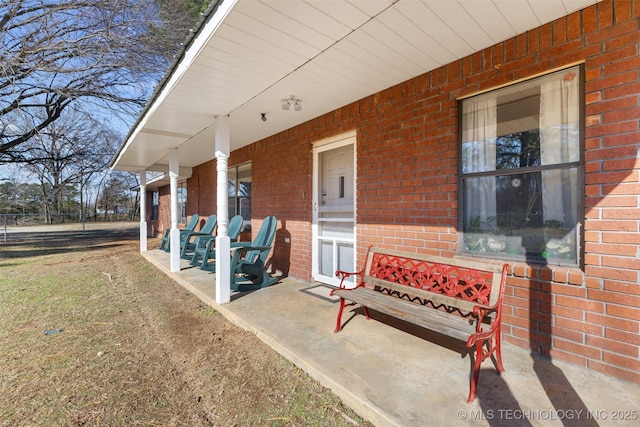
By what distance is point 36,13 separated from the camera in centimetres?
737

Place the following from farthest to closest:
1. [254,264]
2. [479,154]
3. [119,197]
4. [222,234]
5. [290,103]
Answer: [119,197], [254,264], [222,234], [290,103], [479,154]

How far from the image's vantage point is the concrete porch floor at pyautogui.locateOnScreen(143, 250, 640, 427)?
164cm

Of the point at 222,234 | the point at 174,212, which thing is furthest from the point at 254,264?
the point at 174,212

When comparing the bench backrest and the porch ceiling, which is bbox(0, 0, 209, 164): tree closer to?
the porch ceiling

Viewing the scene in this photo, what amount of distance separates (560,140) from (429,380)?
206cm

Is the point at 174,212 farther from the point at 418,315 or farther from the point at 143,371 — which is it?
the point at 418,315

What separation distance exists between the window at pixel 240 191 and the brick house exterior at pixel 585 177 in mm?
3620

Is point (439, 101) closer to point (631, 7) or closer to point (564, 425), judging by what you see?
point (631, 7)

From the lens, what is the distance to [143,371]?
2354 millimetres

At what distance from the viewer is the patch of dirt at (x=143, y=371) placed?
71.7 inches

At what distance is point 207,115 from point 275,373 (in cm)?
337

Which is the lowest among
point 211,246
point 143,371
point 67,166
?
point 143,371

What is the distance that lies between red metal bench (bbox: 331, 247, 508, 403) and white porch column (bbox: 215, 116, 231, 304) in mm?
1687

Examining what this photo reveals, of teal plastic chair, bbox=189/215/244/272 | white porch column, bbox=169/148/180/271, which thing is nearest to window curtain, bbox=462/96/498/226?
teal plastic chair, bbox=189/215/244/272
